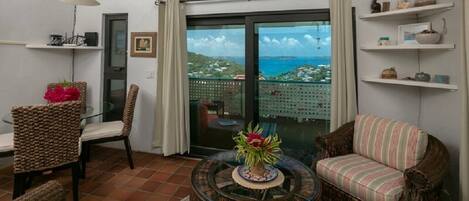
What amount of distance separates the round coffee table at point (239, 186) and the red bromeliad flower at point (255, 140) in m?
0.28

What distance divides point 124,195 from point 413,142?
2.50m

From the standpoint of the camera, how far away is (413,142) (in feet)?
6.39

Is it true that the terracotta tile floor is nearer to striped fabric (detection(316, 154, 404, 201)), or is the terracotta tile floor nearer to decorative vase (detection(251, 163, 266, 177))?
decorative vase (detection(251, 163, 266, 177))

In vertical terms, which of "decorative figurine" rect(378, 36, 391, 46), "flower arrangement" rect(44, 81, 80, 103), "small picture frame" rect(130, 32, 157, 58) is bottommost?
"flower arrangement" rect(44, 81, 80, 103)

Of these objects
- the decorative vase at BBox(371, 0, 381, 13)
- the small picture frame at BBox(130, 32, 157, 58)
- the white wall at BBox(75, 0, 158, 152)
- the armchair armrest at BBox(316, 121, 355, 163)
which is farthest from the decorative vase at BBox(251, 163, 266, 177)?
the small picture frame at BBox(130, 32, 157, 58)

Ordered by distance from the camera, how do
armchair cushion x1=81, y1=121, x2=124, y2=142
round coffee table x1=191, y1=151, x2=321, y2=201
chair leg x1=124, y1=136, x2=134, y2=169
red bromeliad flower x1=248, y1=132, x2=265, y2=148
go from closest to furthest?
round coffee table x1=191, y1=151, x2=321, y2=201, red bromeliad flower x1=248, y1=132, x2=265, y2=148, armchair cushion x1=81, y1=121, x2=124, y2=142, chair leg x1=124, y1=136, x2=134, y2=169

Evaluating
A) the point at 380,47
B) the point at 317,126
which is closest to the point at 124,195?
the point at 317,126

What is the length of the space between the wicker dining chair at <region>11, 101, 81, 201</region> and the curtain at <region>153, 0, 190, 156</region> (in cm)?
115

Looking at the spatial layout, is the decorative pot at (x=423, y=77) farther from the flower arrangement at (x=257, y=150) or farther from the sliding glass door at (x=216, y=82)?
the sliding glass door at (x=216, y=82)

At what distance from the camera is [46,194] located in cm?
94

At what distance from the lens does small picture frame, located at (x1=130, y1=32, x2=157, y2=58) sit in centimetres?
340

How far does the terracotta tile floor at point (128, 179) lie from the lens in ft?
8.09

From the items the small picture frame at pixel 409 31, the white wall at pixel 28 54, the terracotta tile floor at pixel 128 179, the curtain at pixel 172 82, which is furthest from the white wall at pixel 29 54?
the small picture frame at pixel 409 31

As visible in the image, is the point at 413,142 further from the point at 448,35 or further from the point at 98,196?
the point at 98,196
